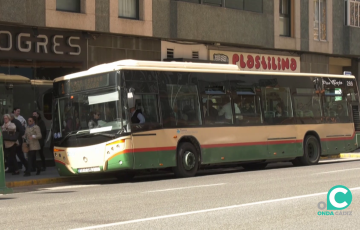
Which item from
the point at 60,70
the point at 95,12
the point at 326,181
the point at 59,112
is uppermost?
the point at 95,12

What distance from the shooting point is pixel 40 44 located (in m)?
22.5

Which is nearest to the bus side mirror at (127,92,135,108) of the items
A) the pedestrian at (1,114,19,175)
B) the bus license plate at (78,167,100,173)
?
the bus license plate at (78,167,100,173)

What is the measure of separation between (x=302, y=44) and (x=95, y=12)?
13.9 metres

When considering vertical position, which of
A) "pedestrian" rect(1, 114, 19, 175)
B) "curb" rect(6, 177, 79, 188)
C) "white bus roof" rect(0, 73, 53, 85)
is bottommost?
"curb" rect(6, 177, 79, 188)

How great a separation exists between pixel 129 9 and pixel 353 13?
54.8ft

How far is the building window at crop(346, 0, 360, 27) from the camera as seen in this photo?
1469 inches

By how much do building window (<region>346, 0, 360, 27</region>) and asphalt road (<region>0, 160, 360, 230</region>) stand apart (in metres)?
23.2

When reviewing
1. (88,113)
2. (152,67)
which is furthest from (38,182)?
(152,67)

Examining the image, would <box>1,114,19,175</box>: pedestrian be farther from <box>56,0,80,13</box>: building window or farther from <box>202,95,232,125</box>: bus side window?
<box>202,95,232,125</box>: bus side window

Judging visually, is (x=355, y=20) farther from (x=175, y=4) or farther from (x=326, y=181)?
(x=326, y=181)

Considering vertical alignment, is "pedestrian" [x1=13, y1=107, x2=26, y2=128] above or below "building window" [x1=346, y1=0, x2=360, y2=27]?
below

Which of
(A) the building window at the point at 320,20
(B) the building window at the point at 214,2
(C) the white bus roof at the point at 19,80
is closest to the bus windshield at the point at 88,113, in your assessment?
(C) the white bus roof at the point at 19,80

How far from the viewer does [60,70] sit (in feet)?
76.0

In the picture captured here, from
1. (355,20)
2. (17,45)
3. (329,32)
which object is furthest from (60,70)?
(355,20)
